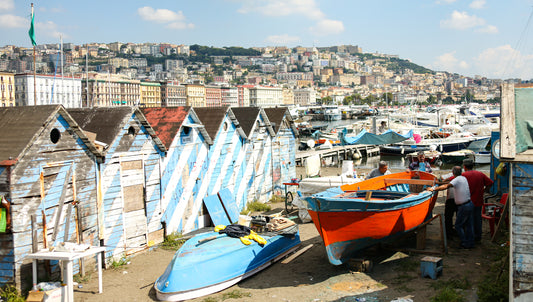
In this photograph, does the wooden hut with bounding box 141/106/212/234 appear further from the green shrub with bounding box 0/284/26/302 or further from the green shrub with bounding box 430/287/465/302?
the green shrub with bounding box 430/287/465/302

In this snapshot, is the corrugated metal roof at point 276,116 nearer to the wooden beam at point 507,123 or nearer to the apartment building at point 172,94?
the wooden beam at point 507,123

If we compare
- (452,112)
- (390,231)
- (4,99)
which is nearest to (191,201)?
(390,231)

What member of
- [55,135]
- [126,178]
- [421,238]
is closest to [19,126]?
[55,135]

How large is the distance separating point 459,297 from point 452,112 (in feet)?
223

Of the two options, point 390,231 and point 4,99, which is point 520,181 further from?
point 4,99

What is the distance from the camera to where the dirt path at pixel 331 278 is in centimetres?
945

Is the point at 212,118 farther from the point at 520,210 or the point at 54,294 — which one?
the point at 520,210

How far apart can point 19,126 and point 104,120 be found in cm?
295

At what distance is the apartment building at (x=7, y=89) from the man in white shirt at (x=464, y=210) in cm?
12283

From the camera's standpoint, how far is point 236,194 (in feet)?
60.5

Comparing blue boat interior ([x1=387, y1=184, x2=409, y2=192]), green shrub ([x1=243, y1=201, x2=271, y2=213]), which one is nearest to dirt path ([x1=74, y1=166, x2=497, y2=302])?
blue boat interior ([x1=387, y1=184, x2=409, y2=192])

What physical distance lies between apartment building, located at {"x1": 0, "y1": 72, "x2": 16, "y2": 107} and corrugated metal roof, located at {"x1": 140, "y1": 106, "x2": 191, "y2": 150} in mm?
113922

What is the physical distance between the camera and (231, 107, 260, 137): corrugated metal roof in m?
19.9

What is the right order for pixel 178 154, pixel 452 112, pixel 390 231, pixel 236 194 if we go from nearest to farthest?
pixel 390 231
pixel 178 154
pixel 236 194
pixel 452 112
